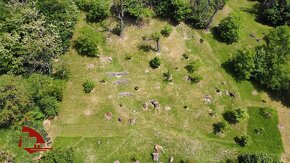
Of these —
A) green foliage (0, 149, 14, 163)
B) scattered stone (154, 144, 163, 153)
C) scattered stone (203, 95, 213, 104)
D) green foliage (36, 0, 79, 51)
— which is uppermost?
green foliage (36, 0, 79, 51)

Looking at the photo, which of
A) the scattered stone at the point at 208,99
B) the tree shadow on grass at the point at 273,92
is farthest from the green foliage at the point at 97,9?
the tree shadow on grass at the point at 273,92

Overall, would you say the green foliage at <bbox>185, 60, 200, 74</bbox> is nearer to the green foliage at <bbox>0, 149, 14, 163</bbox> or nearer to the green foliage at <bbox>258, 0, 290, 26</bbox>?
the green foliage at <bbox>258, 0, 290, 26</bbox>

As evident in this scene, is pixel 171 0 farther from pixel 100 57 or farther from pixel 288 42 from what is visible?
pixel 288 42

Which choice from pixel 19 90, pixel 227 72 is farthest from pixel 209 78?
pixel 19 90

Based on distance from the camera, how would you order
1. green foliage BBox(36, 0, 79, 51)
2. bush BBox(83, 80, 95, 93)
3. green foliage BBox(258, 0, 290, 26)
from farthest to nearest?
green foliage BBox(258, 0, 290, 26), green foliage BBox(36, 0, 79, 51), bush BBox(83, 80, 95, 93)

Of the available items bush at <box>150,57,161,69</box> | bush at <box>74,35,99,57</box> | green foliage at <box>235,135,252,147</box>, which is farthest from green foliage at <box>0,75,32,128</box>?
green foliage at <box>235,135,252,147</box>

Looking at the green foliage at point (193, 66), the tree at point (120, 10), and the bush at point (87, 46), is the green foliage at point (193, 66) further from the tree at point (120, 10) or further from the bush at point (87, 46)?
the bush at point (87, 46)
